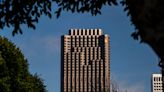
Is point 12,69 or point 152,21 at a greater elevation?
point 12,69

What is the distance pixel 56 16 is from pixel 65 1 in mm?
409

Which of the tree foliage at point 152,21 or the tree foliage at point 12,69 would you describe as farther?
the tree foliage at point 12,69

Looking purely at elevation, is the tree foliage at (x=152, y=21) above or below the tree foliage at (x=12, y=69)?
below

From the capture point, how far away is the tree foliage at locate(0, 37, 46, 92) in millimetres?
65250

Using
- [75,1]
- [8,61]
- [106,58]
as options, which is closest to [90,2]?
[75,1]

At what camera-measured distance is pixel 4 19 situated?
12.2m

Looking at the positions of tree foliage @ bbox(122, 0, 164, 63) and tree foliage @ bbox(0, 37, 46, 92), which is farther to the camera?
tree foliage @ bbox(0, 37, 46, 92)

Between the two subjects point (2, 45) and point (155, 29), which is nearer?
point (155, 29)

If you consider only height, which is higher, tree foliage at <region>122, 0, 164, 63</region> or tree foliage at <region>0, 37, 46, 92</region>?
tree foliage at <region>0, 37, 46, 92</region>

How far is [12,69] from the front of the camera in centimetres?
6669

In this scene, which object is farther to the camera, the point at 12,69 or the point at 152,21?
the point at 12,69

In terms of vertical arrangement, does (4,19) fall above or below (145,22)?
above

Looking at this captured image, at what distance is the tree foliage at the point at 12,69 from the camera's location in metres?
65.2

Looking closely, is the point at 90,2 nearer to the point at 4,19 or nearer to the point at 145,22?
the point at 4,19
